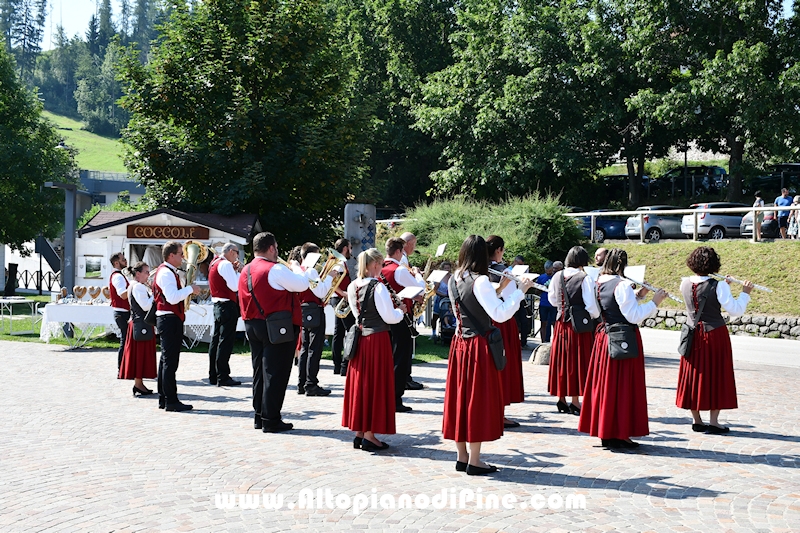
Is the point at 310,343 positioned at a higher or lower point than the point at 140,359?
higher

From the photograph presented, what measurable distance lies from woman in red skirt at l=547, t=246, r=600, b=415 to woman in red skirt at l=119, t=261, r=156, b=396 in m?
4.91

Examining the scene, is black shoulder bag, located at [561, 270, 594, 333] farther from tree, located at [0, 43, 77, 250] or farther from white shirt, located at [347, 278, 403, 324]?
tree, located at [0, 43, 77, 250]

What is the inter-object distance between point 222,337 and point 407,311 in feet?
10.4

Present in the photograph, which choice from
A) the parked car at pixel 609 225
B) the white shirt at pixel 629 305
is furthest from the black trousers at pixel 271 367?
the parked car at pixel 609 225

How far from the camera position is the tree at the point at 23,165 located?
3311 centimetres

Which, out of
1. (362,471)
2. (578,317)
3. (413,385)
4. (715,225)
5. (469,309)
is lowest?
(362,471)

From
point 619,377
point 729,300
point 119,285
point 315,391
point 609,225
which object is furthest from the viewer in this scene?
point 609,225

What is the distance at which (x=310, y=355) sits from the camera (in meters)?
11.1

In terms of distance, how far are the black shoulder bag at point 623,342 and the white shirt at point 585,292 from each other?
357 millimetres

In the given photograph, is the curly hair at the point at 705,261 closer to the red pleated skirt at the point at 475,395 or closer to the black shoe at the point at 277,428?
the red pleated skirt at the point at 475,395

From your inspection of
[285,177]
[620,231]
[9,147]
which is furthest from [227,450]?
[9,147]

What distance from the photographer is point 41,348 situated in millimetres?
16828

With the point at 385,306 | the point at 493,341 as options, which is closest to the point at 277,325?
the point at 385,306

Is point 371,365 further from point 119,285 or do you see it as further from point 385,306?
point 119,285
